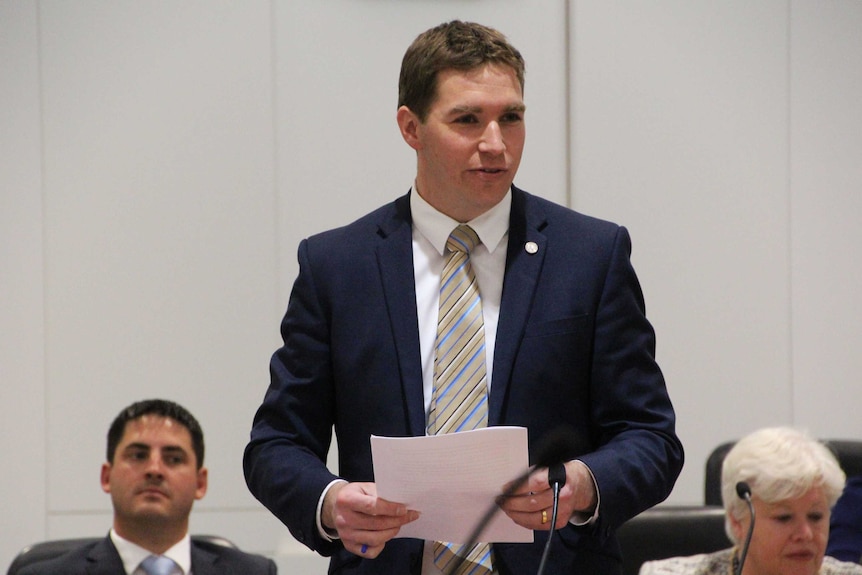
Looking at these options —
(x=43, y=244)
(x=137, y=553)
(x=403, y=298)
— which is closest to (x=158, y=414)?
(x=137, y=553)

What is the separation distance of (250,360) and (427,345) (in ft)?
8.90

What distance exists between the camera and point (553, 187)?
467 centimetres

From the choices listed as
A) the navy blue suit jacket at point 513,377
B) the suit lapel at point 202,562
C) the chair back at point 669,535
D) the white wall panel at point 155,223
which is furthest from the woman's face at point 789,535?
the white wall panel at point 155,223

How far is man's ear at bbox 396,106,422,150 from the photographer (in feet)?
6.79

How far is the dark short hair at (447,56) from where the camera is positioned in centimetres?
198

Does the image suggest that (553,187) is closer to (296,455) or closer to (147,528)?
(147,528)

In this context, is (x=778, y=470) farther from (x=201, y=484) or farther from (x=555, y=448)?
(x=201, y=484)

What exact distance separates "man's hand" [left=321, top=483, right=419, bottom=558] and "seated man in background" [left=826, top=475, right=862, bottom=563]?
2071 mm

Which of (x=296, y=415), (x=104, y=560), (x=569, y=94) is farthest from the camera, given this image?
(x=569, y=94)

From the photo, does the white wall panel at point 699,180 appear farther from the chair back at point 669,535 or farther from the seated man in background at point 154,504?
the seated man in background at point 154,504

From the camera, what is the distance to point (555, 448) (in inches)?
64.5

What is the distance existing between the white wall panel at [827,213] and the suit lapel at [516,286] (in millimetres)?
3054

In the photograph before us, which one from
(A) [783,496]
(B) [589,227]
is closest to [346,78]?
(A) [783,496]

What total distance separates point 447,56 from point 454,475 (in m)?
0.71
